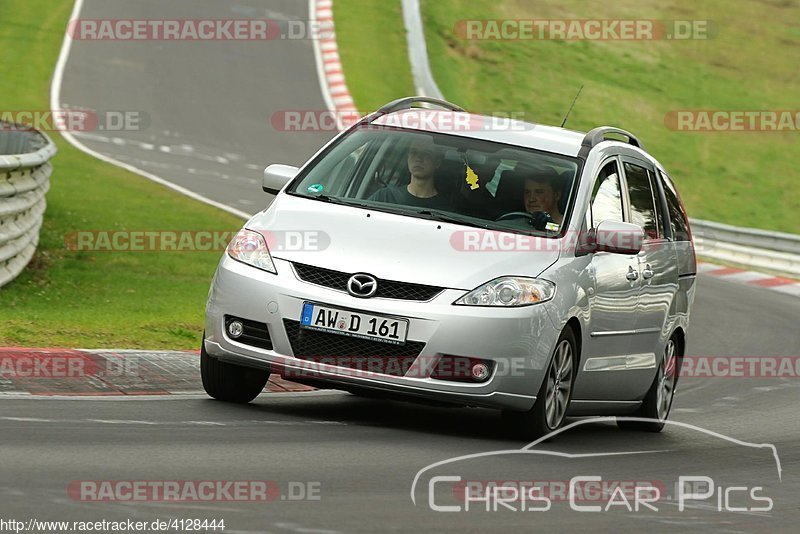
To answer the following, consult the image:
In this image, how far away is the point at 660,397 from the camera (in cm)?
1101

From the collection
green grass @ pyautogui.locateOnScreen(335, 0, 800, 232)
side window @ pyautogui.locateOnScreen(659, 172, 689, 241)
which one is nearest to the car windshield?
side window @ pyautogui.locateOnScreen(659, 172, 689, 241)

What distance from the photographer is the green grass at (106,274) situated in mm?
11969

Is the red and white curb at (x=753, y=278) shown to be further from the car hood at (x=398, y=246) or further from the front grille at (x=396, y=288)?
the front grille at (x=396, y=288)

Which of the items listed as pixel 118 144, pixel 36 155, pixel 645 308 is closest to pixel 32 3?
pixel 118 144

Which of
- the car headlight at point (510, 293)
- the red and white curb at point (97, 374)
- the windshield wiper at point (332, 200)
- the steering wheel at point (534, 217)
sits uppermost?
the windshield wiper at point (332, 200)

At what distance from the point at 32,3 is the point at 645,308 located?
92.4 ft

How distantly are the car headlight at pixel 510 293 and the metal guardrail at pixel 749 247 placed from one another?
16.6 metres

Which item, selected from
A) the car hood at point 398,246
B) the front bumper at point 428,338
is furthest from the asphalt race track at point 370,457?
the car hood at point 398,246

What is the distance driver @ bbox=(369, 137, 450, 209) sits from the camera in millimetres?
9344

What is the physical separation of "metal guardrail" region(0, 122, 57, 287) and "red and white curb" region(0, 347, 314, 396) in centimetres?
436

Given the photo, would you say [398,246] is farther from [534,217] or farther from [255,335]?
[534,217]

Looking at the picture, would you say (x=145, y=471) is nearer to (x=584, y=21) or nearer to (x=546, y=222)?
(x=546, y=222)

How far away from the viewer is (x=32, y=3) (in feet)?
118

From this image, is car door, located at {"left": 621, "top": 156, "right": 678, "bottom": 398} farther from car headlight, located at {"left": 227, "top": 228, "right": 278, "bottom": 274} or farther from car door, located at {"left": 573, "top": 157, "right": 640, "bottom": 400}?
car headlight, located at {"left": 227, "top": 228, "right": 278, "bottom": 274}
